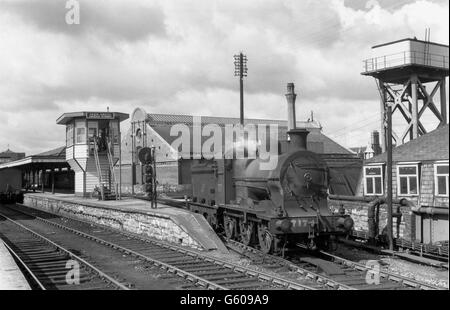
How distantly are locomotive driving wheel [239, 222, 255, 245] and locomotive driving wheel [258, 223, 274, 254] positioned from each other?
461 millimetres

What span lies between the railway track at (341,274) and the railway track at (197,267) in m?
0.43

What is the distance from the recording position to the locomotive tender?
10773mm

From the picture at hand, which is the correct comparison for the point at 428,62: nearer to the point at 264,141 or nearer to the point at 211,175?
the point at 264,141

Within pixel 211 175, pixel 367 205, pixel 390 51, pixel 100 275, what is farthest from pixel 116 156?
pixel 390 51

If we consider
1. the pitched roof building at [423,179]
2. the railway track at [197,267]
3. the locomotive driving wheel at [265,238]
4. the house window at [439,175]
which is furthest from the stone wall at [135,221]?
the house window at [439,175]

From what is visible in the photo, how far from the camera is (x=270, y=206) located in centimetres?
1148

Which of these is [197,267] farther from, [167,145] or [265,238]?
[167,145]

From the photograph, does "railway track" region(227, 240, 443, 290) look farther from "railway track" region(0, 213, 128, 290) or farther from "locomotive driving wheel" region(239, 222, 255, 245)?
"railway track" region(0, 213, 128, 290)

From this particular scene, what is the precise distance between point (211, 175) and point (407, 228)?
5885mm

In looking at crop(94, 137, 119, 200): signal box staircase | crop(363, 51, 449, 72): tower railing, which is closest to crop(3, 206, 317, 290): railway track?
crop(363, 51, 449, 72): tower railing

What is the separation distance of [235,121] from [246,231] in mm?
34266

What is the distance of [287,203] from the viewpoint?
11062mm

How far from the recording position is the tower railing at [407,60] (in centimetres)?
387

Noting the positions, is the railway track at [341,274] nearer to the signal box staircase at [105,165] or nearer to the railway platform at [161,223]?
the railway platform at [161,223]
